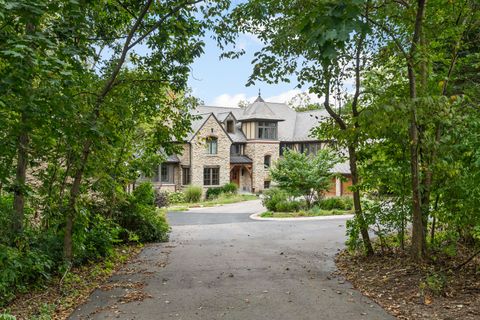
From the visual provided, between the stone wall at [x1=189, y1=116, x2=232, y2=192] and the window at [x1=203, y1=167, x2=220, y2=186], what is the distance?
0.32 meters

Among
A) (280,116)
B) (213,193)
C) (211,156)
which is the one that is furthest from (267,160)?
(213,193)

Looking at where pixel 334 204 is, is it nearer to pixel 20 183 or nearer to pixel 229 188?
pixel 229 188

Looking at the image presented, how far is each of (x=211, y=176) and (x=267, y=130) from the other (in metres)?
7.29

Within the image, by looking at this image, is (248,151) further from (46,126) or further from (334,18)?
(334,18)

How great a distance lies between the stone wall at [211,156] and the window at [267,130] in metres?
3.60

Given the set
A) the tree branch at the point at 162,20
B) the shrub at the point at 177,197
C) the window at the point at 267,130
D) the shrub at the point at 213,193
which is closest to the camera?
the tree branch at the point at 162,20

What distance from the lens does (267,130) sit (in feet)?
130

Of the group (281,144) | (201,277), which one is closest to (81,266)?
(201,277)

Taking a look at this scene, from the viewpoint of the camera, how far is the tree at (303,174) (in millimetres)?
22812

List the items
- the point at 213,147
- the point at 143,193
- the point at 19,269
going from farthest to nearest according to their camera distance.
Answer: the point at 213,147 < the point at 143,193 < the point at 19,269

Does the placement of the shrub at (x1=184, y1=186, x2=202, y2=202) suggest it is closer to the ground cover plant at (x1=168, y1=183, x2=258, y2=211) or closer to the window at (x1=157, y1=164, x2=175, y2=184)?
the ground cover plant at (x1=168, y1=183, x2=258, y2=211)

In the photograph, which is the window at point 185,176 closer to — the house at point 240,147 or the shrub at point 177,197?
the house at point 240,147

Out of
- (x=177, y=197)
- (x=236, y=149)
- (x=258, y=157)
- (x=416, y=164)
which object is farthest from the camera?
(x=236, y=149)

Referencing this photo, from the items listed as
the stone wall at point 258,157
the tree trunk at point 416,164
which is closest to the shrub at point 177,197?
the stone wall at point 258,157
